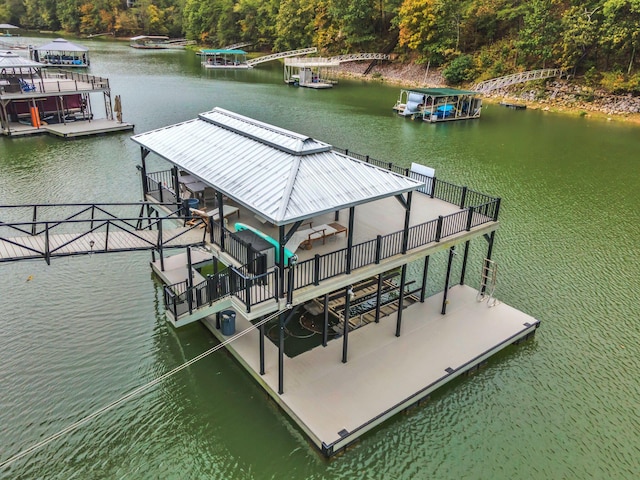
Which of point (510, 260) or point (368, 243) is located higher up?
point (368, 243)

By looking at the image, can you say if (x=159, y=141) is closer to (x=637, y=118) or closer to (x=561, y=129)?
(x=561, y=129)

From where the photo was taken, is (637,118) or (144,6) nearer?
(637,118)

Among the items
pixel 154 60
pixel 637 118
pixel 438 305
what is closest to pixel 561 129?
pixel 637 118

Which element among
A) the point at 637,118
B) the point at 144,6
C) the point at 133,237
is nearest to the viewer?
the point at 133,237

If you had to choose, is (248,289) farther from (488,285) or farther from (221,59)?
(221,59)

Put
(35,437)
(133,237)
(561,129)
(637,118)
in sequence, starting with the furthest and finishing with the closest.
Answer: (637,118)
(561,129)
(133,237)
(35,437)
